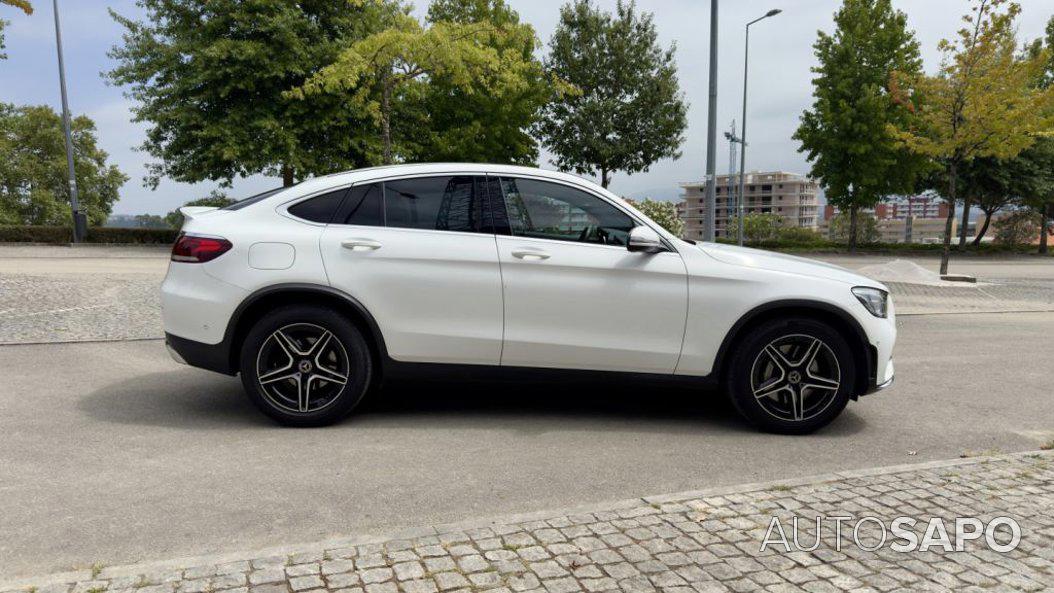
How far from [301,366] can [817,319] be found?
3.46m

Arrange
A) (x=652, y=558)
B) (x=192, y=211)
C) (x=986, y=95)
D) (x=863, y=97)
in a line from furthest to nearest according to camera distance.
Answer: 1. (x=863, y=97)
2. (x=986, y=95)
3. (x=192, y=211)
4. (x=652, y=558)

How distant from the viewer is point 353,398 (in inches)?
188

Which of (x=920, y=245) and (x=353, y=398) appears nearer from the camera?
(x=353, y=398)

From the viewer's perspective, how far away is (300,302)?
4773 mm

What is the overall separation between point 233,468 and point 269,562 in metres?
1.38

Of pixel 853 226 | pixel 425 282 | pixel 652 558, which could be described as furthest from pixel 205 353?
pixel 853 226

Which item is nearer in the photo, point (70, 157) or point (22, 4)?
point (22, 4)

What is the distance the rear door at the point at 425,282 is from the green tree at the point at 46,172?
169 ft

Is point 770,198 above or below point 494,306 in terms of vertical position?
above

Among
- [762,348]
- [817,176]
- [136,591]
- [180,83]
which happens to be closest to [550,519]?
[136,591]

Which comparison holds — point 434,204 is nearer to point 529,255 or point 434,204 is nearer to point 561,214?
point 529,255

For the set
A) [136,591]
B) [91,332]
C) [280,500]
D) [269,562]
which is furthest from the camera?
[91,332]

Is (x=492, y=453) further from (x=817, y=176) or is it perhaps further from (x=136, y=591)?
(x=817, y=176)

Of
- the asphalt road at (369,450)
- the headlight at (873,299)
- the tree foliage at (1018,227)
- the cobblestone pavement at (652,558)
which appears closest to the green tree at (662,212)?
the asphalt road at (369,450)
